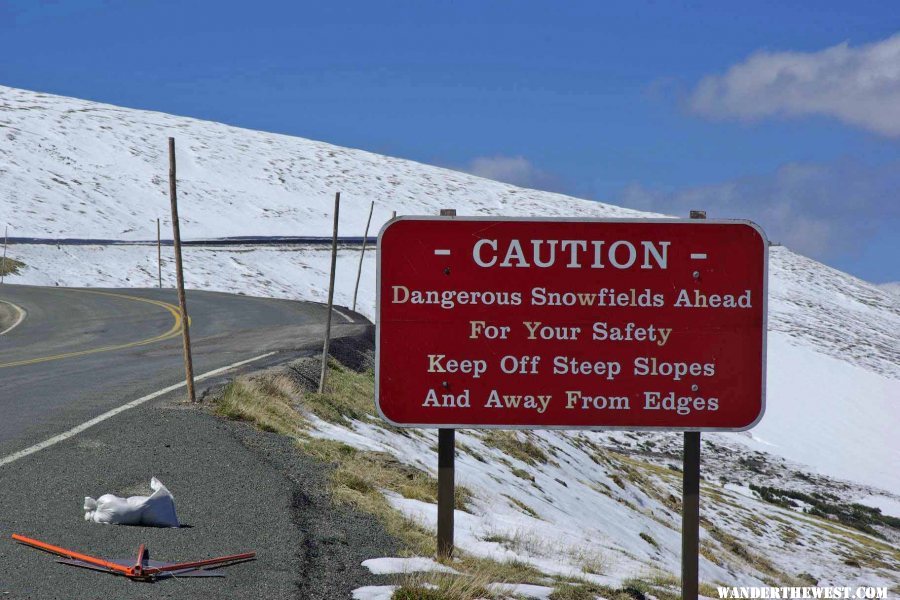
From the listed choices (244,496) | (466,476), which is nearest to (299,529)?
(244,496)

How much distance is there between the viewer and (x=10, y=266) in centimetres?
5388

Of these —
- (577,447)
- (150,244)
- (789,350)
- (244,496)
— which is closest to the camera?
(244,496)

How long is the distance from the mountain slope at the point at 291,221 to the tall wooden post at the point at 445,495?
47.5m

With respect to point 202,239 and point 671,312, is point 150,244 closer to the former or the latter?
point 202,239

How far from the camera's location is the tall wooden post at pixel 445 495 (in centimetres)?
708

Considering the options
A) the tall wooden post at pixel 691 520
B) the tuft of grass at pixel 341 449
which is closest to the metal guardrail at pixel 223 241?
the tuft of grass at pixel 341 449

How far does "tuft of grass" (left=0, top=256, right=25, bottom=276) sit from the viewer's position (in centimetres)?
5274

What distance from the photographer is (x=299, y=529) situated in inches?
292

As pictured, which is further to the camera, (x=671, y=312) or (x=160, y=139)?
(x=160, y=139)

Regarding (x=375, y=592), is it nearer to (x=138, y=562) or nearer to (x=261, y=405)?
(x=138, y=562)

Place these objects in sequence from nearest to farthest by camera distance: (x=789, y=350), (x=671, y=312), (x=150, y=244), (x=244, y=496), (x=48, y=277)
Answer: (x=671, y=312), (x=244, y=496), (x=48, y=277), (x=150, y=244), (x=789, y=350)

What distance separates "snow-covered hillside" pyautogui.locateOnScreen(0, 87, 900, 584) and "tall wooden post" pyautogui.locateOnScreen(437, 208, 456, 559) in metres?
12.6

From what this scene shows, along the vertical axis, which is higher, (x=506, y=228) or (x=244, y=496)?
(x=506, y=228)

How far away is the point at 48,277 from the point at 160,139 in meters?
52.9
